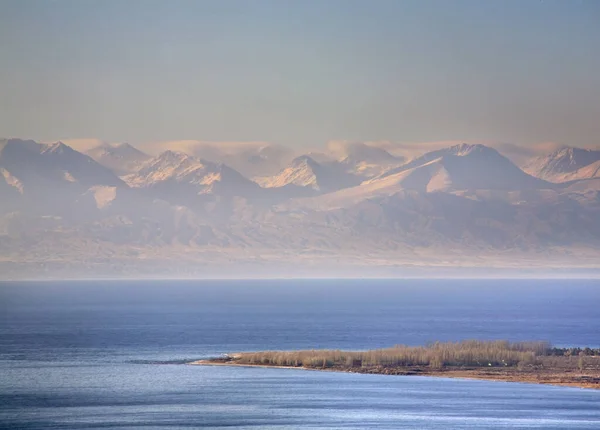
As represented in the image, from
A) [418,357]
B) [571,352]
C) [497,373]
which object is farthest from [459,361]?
[571,352]

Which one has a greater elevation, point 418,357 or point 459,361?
point 418,357

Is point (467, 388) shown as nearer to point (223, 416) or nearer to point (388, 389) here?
point (388, 389)

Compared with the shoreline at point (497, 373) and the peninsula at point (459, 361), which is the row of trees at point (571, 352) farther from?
the shoreline at point (497, 373)

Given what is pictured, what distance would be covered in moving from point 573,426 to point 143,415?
35448 mm

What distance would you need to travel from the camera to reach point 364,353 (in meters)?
140

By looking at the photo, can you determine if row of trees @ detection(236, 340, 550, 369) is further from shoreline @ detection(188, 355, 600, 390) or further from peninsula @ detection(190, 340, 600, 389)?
shoreline @ detection(188, 355, 600, 390)

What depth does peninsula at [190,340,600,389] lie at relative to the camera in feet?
422

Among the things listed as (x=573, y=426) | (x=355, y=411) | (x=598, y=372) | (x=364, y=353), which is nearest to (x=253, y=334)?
(x=364, y=353)

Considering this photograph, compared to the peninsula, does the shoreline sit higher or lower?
lower

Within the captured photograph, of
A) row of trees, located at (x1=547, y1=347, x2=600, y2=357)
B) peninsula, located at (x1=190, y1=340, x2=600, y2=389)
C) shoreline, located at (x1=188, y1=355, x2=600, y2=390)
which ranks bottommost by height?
shoreline, located at (x1=188, y1=355, x2=600, y2=390)

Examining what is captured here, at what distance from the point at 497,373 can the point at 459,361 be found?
22.1 feet

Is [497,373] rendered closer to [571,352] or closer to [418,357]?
[418,357]

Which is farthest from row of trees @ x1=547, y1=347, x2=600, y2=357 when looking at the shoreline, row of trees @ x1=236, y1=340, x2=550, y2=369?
the shoreline

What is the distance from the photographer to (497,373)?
128625 mm
